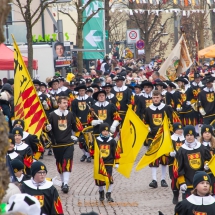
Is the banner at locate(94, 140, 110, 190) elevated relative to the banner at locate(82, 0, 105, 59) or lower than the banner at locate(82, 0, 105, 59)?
lower

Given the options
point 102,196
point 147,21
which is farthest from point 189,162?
point 147,21

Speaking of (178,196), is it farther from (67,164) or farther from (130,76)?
(130,76)

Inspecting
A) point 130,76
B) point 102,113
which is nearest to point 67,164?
point 102,113

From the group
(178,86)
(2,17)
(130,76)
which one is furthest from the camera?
(130,76)

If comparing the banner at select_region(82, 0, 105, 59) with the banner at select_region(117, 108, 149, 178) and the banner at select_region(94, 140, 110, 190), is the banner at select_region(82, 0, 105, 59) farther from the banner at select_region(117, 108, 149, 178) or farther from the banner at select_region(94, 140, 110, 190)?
the banner at select_region(94, 140, 110, 190)

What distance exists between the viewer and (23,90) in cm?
1295

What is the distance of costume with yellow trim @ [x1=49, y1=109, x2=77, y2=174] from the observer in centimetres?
1448

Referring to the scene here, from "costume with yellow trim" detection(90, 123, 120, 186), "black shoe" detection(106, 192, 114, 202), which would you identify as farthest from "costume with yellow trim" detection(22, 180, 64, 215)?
"costume with yellow trim" detection(90, 123, 120, 186)

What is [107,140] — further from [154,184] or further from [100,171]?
[154,184]

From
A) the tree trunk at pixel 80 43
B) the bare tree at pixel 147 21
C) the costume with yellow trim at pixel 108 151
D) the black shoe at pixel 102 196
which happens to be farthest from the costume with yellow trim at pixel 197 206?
the bare tree at pixel 147 21

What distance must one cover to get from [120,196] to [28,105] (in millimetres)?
2406

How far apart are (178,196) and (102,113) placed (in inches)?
205

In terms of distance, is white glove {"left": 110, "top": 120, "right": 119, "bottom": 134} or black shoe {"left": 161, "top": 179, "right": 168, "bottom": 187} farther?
white glove {"left": 110, "top": 120, "right": 119, "bottom": 134}

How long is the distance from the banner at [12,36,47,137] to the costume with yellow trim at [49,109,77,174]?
1483mm
